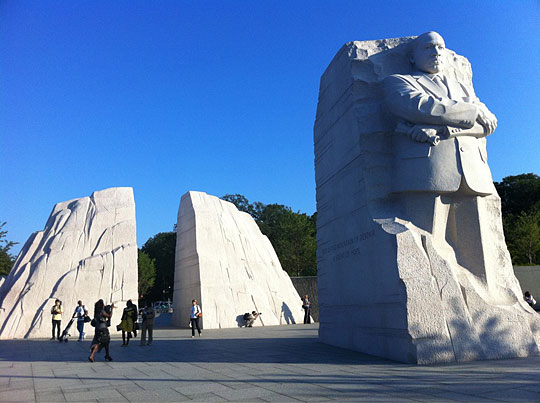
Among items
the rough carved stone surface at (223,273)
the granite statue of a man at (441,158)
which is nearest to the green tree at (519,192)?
the rough carved stone surface at (223,273)

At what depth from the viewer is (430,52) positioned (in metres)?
8.25

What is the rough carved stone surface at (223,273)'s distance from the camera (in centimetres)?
1897

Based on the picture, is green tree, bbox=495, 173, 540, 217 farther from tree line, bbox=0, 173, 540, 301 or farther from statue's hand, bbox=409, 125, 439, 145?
statue's hand, bbox=409, 125, 439, 145

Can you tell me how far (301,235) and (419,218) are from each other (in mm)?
33520

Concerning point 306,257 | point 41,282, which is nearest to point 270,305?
point 41,282

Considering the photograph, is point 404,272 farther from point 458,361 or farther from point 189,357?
point 189,357

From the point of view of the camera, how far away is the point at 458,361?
21.9 feet

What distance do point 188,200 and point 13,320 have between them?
29.2ft

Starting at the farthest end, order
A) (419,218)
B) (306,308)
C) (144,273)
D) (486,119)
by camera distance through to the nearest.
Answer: (144,273) → (306,308) → (486,119) → (419,218)

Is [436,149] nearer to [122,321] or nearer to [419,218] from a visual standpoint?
[419,218]

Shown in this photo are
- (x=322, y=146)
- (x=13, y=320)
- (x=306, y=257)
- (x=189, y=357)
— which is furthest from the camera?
(x=306, y=257)

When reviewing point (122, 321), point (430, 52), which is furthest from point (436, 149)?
point (122, 321)

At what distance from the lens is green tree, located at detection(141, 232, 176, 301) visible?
51781 mm

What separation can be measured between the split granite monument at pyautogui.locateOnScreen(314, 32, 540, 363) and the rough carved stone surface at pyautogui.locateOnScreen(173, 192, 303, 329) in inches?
404
